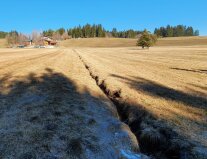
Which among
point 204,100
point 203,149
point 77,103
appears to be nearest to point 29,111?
point 77,103

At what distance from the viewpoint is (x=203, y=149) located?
6.75 meters

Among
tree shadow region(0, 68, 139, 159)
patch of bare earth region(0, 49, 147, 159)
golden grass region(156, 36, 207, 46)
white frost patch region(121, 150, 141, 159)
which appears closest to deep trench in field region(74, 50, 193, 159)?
patch of bare earth region(0, 49, 147, 159)

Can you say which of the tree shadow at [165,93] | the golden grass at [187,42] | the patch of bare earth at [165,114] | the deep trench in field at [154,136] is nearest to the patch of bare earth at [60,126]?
the deep trench in field at [154,136]

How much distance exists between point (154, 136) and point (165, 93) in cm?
538

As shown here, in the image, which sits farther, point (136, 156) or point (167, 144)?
point (167, 144)

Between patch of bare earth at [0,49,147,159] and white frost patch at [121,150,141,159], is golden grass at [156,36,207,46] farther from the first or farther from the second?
white frost patch at [121,150,141,159]

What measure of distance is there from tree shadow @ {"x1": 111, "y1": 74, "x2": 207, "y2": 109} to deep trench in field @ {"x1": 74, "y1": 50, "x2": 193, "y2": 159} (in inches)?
85.8

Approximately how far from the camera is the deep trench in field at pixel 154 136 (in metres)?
6.93

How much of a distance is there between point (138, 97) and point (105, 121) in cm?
334

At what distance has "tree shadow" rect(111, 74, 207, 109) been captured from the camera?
439 inches

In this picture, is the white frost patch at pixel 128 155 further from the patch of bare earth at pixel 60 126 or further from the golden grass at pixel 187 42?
the golden grass at pixel 187 42

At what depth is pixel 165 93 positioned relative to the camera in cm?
1290

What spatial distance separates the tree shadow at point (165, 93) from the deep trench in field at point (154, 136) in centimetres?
218

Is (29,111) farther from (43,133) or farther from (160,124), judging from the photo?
(160,124)
